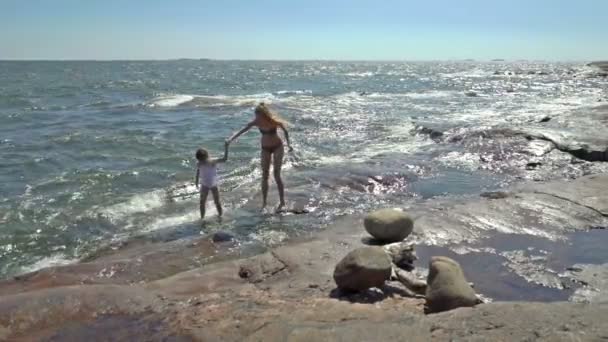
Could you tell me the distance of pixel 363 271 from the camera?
4840 millimetres

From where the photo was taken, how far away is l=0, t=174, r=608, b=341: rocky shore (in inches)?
150

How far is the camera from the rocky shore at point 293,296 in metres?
3.80

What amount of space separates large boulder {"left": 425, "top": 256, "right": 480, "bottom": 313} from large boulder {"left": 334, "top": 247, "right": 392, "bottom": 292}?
1.45 ft

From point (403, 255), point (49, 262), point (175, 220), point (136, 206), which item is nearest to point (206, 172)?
point (175, 220)

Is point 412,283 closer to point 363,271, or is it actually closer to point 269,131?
point 363,271

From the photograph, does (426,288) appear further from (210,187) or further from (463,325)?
(210,187)

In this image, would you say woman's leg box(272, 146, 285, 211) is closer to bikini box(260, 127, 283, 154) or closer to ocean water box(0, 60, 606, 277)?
bikini box(260, 127, 283, 154)

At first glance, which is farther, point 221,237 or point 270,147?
point 270,147

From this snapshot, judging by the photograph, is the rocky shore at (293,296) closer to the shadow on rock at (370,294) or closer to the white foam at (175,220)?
the shadow on rock at (370,294)

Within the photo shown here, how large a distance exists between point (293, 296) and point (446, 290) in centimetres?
144

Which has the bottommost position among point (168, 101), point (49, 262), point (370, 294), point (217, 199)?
point (168, 101)

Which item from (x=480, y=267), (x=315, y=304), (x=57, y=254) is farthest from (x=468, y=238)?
(x=57, y=254)

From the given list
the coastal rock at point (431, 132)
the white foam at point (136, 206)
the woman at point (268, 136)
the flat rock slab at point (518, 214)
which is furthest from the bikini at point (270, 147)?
the coastal rock at point (431, 132)

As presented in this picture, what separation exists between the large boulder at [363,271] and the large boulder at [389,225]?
181 centimetres
